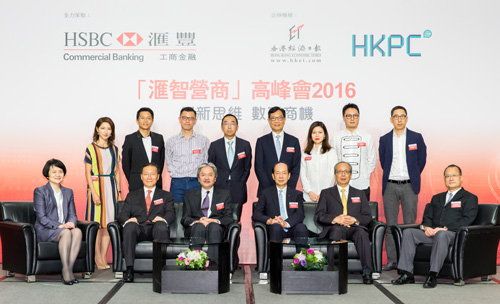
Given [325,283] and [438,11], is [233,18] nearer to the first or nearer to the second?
[438,11]

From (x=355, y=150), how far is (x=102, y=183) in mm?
2515

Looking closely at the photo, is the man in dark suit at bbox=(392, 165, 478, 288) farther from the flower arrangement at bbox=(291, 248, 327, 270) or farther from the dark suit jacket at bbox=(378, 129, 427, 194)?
the flower arrangement at bbox=(291, 248, 327, 270)

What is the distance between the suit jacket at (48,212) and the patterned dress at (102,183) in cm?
55

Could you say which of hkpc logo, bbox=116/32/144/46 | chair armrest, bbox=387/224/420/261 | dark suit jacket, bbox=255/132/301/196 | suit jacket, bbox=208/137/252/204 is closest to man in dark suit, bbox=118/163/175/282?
suit jacket, bbox=208/137/252/204

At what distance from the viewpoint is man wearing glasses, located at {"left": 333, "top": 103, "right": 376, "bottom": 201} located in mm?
7195

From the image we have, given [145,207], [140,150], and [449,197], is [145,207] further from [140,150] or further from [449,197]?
[449,197]

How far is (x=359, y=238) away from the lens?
20.5 feet

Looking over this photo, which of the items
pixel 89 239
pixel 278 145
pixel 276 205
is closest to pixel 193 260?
pixel 89 239

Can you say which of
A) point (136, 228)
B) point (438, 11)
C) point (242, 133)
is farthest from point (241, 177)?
point (438, 11)

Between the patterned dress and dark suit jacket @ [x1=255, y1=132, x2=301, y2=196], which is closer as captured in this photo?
the patterned dress

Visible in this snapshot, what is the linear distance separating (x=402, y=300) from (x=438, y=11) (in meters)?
3.62

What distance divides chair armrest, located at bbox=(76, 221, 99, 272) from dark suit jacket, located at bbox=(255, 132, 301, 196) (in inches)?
66.7

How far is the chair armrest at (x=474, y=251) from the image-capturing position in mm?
6051

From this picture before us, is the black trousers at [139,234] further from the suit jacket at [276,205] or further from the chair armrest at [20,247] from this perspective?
the suit jacket at [276,205]
